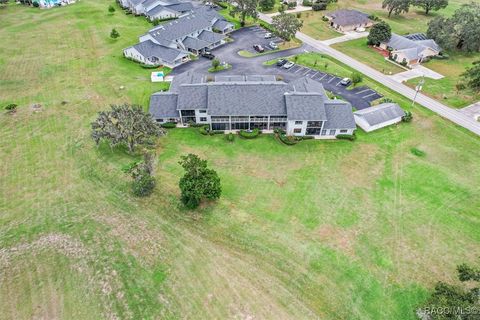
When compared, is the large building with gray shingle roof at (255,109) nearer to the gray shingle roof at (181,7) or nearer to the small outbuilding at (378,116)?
the small outbuilding at (378,116)

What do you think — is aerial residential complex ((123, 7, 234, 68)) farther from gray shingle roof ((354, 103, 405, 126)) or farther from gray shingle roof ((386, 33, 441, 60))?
gray shingle roof ((386, 33, 441, 60))

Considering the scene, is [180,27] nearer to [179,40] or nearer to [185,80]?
[179,40]

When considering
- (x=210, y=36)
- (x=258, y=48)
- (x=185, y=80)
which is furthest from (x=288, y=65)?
(x=185, y=80)

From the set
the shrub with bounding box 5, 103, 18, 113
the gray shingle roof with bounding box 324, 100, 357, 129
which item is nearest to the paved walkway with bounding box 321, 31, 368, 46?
the gray shingle roof with bounding box 324, 100, 357, 129

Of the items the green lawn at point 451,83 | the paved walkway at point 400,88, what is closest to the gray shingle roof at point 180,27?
the paved walkway at point 400,88

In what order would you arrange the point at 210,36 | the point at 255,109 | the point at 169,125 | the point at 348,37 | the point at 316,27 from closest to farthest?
the point at 255,109 → the point at 169,125 → the point at 210,36 → the point at 348,37 → the point at 316,27

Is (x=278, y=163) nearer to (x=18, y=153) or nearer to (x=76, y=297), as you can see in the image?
(x=76, y=297)

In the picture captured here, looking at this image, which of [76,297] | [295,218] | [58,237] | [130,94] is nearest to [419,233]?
[295,218]
